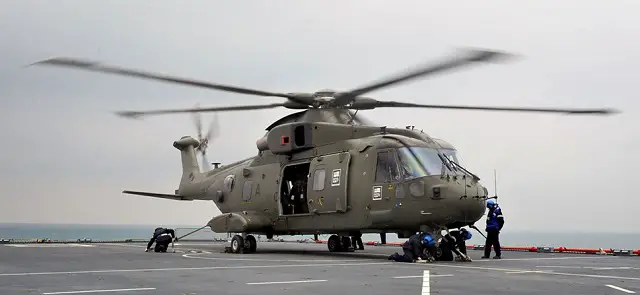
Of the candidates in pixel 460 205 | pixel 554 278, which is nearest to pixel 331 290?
pixel 554 278

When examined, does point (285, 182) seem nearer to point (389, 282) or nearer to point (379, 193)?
point (379, 193)

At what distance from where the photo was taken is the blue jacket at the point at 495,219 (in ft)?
67.4

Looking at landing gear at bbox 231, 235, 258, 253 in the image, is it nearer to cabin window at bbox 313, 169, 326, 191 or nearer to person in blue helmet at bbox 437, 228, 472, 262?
cabin window at bbox 313, 169, 326, 191

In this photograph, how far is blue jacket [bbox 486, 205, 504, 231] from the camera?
67.4 feet

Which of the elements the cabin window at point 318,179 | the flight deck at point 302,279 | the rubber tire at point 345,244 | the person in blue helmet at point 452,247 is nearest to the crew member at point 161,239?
the cabin window at point 318,179

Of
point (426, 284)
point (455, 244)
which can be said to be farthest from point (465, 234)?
point (426, 284)

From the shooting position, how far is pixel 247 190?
79.7 ft

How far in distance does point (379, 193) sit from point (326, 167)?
242cm

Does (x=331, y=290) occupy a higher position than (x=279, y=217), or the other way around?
(x=279, y=217)

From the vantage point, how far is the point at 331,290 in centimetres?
1023

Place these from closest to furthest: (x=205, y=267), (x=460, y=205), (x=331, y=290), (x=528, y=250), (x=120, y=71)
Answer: (x=331, y=290)
(x=205, y=267)
(x=120, y=71)
(x=460, y=205)
(x=528, y=250)

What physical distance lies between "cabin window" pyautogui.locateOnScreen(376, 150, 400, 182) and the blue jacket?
142 inches

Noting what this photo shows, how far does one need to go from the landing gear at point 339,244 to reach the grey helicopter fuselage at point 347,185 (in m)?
1.92

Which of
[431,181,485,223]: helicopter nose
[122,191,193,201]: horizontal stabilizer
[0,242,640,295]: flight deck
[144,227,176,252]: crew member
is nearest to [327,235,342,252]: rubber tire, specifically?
[144,227,176,252]: crew member
